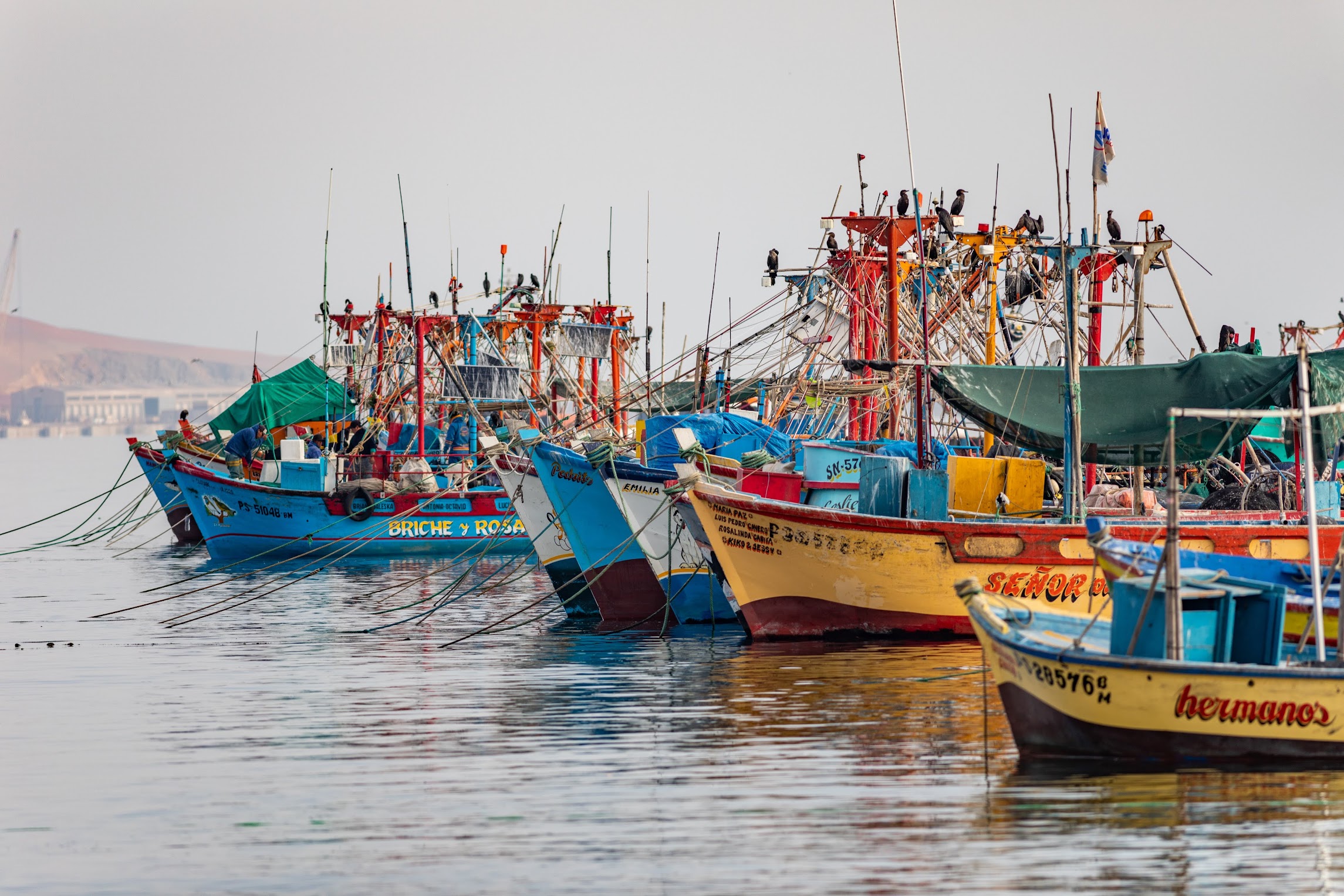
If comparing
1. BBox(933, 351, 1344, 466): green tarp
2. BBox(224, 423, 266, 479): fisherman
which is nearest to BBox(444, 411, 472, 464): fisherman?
BBox(224, 423, 266, 479): fisherman

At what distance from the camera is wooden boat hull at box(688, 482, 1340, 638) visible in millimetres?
20797

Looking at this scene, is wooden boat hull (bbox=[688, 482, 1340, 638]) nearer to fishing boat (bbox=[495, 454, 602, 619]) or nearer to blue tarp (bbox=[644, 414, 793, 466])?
fishing boat (bbox=[495, 454, 602, 619])

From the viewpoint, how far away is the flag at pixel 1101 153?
21.5 meters

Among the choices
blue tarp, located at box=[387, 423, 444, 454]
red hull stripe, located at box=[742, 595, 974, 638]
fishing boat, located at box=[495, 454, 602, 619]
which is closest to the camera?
red hull stripe, located at box=[742, 595, 974, 638]

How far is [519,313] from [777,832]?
110ft

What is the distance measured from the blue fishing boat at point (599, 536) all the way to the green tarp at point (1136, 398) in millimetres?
5807

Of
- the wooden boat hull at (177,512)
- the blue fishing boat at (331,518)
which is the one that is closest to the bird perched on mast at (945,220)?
the blue fishing boat at (331,518)

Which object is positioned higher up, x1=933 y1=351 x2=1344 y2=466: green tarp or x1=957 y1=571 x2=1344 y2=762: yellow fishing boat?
x1=933 y1=351 x2=1344 y2=466: green tarp

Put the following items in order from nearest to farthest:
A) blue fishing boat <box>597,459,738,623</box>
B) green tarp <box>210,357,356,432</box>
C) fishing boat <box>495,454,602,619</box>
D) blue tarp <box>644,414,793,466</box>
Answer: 1. blue fishing boat <box>597,459,738,623</box>
2. fishing boat <box>495,454,602,619</box>
3. blue tarp <box>644,414,793,466</box>
4. green tarp <box>210,357,356,432</box>

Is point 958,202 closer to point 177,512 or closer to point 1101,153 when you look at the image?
point 1101,153

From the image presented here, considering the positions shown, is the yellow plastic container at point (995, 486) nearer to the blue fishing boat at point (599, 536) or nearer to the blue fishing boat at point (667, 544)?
the blue fishing boat at point (667, 544)

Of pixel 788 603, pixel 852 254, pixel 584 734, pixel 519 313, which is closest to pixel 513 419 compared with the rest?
pixel 519 313

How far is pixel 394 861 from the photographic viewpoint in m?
10.9

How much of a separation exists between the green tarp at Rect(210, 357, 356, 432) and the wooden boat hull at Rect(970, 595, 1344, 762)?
36.2 m
